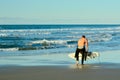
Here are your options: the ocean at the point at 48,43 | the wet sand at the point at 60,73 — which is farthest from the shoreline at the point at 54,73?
the ocean at the point at 48,43

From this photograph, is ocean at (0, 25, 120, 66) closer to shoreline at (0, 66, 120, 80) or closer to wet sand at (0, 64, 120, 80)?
wet sand at (0, 64, 120, 80)

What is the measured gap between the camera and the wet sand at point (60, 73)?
1600cm

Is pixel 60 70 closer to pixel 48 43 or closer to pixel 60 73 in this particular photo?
pixel 60 73

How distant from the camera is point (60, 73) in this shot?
56.9 ft

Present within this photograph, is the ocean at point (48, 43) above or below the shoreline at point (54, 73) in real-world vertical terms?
below

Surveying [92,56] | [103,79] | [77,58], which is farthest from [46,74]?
[92,56]

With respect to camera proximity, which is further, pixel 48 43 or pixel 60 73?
pixel 48 43

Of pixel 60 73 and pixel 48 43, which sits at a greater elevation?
pixel 60 73

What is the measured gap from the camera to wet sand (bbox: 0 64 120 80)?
16000 millimetres

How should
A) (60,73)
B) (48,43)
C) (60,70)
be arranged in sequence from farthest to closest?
(48,43)
(60,70)
(60,73)

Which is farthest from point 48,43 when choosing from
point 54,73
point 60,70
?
point 54,73

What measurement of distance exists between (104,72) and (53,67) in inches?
115

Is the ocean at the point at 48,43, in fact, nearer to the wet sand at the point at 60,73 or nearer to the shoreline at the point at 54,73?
the wet sand at the point at 60,73

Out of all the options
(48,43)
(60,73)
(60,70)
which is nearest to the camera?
(60,73)
